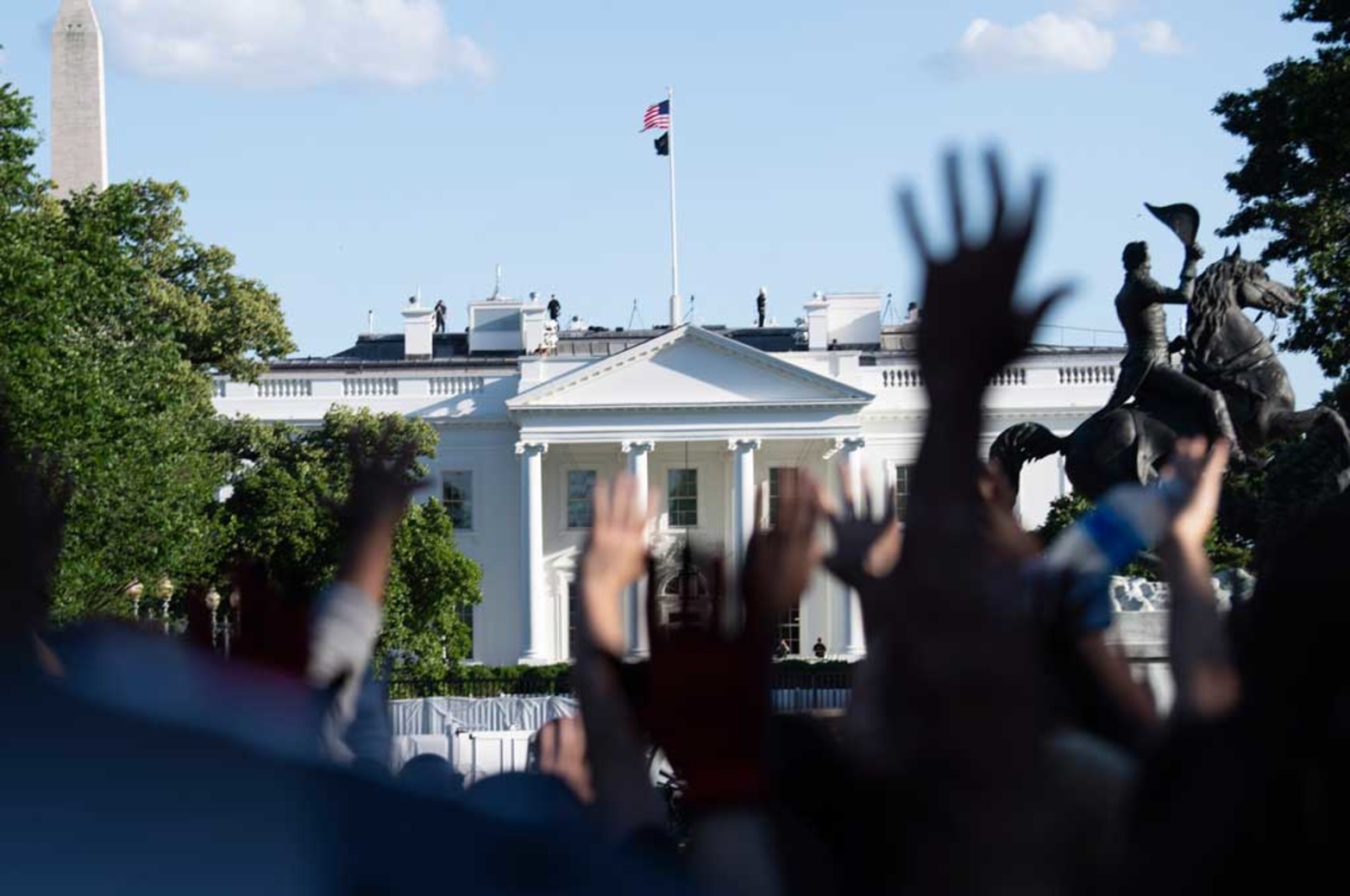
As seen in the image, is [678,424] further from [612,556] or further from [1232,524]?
[612,556]

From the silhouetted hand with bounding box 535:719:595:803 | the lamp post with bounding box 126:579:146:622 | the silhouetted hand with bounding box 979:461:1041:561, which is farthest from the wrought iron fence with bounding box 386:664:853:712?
the silhouetted hand with bounding box 535:719:595:803

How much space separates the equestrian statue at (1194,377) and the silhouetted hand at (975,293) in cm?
1020

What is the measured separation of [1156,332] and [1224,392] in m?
0.55

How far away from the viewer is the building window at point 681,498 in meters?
63.5

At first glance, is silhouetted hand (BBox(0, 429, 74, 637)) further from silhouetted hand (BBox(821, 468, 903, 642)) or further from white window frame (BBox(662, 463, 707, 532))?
white window frame (BBox(662, 463, 707, 532))

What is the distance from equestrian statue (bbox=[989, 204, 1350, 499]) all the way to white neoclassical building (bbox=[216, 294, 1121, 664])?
48.2m

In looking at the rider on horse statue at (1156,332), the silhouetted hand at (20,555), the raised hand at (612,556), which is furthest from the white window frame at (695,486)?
the raised hand at (612,556)

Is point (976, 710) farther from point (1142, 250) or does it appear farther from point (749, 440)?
point (749, 440)

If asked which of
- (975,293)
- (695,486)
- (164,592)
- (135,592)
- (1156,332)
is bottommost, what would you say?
(164,592)

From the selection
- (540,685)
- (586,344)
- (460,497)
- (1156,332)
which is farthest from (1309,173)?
(586,344)

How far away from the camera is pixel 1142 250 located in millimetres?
12336

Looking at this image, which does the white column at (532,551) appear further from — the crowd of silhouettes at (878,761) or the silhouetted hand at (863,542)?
the crowd of silhouettes at (878,761)

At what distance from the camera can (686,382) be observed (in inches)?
2484

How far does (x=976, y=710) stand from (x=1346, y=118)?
24830mm
